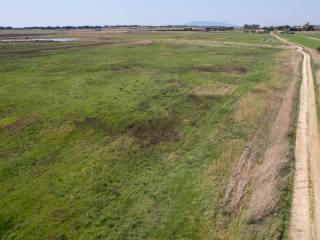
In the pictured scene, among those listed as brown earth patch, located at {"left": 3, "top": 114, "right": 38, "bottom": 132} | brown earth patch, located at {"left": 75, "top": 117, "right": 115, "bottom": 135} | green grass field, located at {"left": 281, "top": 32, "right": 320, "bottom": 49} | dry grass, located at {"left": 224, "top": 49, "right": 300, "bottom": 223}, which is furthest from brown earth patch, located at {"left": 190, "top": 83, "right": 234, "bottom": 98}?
green grass field, located at {"left": 281, "top": 32, "right": 320, "bottom": 49}

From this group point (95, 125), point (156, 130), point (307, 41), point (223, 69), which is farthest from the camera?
point (307, 41)

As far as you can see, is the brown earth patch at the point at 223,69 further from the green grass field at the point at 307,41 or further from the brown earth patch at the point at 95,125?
the green grass field at the point at 307,41

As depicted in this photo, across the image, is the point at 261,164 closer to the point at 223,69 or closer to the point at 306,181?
the point at 306,181

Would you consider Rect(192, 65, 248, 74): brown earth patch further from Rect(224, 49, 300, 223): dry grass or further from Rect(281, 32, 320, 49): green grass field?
Rect(281, 32, 320, 49): green grass field

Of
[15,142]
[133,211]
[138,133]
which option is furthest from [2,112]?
[133,211]

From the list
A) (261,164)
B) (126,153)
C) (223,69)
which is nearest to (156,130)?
(126,153)

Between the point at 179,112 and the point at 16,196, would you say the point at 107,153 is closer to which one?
the point at 16,196
